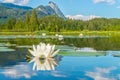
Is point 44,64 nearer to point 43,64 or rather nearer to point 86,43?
point 43,64

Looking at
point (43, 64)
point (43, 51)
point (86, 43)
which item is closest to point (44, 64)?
point (43, 64)

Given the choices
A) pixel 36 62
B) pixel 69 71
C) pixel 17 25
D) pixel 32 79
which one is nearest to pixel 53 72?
pixel 69 71

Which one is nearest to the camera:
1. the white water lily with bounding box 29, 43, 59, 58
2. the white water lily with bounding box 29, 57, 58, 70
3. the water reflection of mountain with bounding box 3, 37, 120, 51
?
the white water lily with bounding box 29, 57, 58, 70

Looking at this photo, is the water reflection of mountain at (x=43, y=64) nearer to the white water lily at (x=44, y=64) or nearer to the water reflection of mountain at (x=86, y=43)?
the white water lily at (x=44, y=64)

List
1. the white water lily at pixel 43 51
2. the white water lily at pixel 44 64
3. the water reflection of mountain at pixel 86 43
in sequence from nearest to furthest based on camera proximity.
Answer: the white water lily at pixel 44 64 < the white water lily at pixel 43 51 < the water reflection of mountain at pixel 86 43

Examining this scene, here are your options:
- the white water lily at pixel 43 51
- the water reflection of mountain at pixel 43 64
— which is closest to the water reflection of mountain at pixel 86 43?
the white water lily at pixel 43 51

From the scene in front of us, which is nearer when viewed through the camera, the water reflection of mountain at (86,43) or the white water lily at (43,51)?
the white water lily at (43,51)

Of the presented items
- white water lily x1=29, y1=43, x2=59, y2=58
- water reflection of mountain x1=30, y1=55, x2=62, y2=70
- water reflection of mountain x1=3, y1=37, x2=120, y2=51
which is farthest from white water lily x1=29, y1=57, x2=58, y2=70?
water reflection of mountain x1=3, y1=37, x2=120, y2=51

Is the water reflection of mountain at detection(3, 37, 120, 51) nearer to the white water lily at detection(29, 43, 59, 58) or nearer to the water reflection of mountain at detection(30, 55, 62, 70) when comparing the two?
the white water lily at detection(29, 43, 59, 58)

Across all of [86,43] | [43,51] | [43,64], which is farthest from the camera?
[86,43]

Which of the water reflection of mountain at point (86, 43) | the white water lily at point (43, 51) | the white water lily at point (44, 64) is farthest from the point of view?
the water reflection of mountain at point (86, 43)

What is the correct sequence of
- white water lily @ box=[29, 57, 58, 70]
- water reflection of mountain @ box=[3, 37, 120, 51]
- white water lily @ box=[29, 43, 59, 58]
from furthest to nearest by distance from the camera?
water reflection of mountain @ box=[3, 37, 120, 51] → white water lily @ box=[29, 43, 59, 58] → white water lily @ box=[29, 57, 58, 70]

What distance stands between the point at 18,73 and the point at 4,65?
1363 millimetres

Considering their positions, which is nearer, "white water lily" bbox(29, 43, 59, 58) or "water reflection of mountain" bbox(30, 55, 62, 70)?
"water reflection of mountain" bbox(30, 55, 62, 70)
